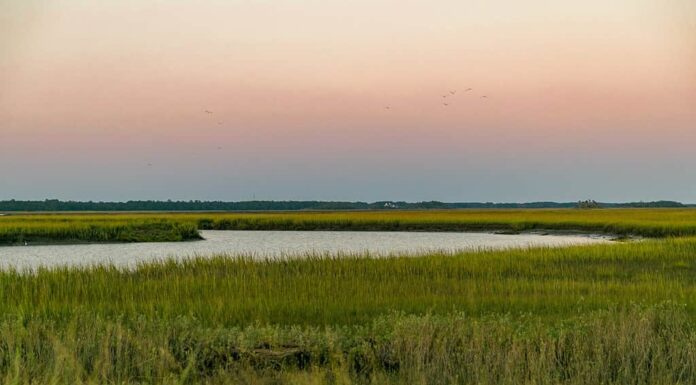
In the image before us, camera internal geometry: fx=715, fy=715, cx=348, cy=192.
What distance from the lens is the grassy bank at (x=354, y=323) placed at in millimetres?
7953

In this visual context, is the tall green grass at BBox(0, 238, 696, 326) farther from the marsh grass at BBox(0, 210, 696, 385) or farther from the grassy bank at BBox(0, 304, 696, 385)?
the grassy bank at BBox(0, 304, 696, 385)

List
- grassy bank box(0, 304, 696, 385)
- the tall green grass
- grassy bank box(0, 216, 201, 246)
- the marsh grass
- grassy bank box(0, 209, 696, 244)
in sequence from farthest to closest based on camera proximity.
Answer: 1. grassy bank box(0, 209, 696, 244)
2. grassy bank box(0, 216, 201, 246)
3. the tall green grass
4. the marsh grass
5. grassy bank box(0, 304, 696, 385)

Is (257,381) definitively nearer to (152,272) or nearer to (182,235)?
(152,272)

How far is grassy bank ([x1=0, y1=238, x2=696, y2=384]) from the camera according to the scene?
7953 millimetres

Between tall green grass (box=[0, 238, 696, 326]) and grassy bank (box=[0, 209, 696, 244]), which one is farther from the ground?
grassy bank (box=[0, 209, 696, 244])

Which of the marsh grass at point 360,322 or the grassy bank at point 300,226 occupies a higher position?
the grassy bank at point 300,226

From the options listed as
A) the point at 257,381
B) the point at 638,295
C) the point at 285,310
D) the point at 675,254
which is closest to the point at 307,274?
the point at 285,310

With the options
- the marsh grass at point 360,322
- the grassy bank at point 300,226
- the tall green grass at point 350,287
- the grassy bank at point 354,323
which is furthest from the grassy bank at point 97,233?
the grassy bank at point 354,323

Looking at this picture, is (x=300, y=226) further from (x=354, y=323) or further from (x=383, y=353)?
(x=383, y=353)

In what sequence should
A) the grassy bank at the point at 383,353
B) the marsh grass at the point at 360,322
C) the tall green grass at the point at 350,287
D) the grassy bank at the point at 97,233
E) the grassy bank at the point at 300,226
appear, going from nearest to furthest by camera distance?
the grassy bank at the point at 383,353 → the marsh grass at the point at 360,322 → the tall green grass at the point at 350,287 → the grassy bank at the point at 97,233 → the grassy bank at the point at 300,226

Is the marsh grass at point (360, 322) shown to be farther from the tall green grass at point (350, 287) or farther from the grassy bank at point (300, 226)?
the grassy bank at point (300, 226)

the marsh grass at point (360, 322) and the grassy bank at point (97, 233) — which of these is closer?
the marsh grass at point (360, 322)

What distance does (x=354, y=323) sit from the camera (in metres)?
11.4

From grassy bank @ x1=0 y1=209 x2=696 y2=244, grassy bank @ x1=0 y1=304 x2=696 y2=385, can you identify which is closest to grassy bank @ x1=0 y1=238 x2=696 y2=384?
grassy bank @ x1=0 y1=304 x2=696 y2=385
